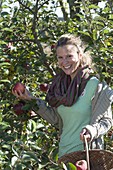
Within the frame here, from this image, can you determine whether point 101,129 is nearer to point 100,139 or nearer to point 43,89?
point 100,139

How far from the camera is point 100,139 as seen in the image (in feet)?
10.5

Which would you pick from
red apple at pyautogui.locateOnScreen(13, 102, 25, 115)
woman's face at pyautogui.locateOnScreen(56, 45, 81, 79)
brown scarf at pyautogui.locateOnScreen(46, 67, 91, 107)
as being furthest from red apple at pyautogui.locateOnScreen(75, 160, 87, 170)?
red apple at pyautogui.locateOnScreen(13, 102, 25, 115)

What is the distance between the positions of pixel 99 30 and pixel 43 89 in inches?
26.6

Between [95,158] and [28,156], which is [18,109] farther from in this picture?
[28,156]

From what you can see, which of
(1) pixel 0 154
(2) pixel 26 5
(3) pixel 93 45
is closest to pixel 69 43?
(3) pixel 93 45

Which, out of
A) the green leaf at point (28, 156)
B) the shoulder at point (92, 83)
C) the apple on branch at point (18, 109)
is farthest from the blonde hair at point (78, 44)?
the green leaf at point (28, 156)

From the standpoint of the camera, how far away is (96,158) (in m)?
2.95

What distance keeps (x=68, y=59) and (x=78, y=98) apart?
236 millimetres

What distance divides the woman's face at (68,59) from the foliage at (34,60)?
105mm

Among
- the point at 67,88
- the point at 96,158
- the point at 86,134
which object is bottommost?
the point at 96,158

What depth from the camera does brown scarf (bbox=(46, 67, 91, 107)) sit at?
3.20 metres

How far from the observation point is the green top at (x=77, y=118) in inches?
124

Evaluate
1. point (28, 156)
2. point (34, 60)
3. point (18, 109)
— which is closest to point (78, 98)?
point (18, 109)

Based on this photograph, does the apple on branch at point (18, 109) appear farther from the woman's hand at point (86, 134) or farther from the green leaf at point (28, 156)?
the green leaf at point (28, 156)
